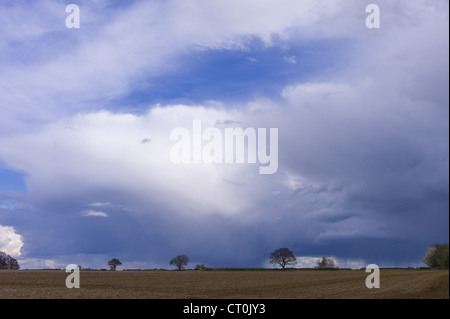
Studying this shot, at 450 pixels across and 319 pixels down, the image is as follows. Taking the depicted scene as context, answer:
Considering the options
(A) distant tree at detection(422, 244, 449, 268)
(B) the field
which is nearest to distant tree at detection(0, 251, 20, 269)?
(B) the field

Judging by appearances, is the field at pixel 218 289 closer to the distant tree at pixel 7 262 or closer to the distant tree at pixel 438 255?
the distant tree at pixel 438 255

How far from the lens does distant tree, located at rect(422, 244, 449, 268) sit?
1489 inches

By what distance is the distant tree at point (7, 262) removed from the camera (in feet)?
549

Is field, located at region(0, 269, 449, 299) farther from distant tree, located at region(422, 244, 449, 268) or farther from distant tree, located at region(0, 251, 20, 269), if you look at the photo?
distant tree, located at region(0, 251, 20, 269)

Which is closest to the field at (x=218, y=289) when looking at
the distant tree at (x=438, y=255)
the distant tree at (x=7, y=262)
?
the distant tree at (x=438, y=255)

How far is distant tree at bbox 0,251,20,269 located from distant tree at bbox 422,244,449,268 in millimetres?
169710

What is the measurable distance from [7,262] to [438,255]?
178406mm

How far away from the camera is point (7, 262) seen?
171m

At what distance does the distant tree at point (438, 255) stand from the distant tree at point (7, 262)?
170m

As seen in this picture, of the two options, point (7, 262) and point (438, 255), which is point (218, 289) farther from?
point (7, 262)

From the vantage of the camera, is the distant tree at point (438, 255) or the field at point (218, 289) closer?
the distant tree at point (438, 255)
